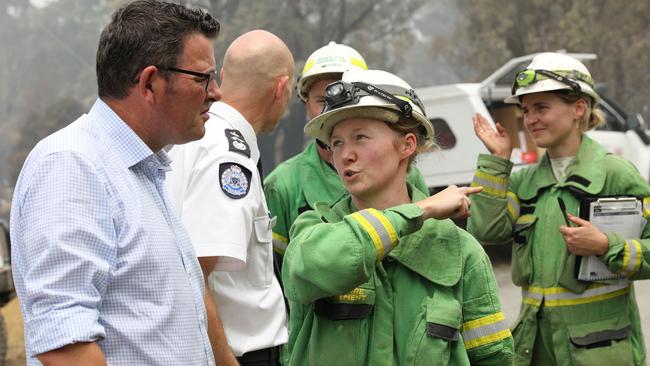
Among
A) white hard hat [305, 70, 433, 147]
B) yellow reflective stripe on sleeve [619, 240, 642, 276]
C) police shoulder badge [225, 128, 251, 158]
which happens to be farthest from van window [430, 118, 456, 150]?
white hard hat [305, 70, 433, 147]

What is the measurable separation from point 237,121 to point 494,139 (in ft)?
4.39

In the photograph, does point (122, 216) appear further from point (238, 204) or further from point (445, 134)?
point (445, 134)

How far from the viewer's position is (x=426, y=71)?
169ft

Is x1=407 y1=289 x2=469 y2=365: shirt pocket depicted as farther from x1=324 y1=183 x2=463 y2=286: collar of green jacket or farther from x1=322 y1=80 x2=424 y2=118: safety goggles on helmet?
x1=322 y1=80 x2=424 y2=118: safety goggles on helmet

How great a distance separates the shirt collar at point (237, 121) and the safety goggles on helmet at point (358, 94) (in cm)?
82

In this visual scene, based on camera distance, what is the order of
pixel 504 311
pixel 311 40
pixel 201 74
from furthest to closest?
pixel 311 40 < pixel 504 311 < pixel 201 74

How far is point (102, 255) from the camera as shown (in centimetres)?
204

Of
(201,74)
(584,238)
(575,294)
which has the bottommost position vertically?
(575,294)

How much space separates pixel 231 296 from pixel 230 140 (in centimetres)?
54

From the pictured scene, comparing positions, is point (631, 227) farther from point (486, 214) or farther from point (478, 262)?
point (478, 262)

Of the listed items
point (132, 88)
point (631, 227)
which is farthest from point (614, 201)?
point (132, 88)

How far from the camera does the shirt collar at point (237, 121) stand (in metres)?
3.40

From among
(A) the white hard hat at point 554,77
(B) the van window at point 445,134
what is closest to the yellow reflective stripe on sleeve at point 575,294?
(A) the white hard hat at point 554,77

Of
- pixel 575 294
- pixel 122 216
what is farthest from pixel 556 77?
pixel 122 216
